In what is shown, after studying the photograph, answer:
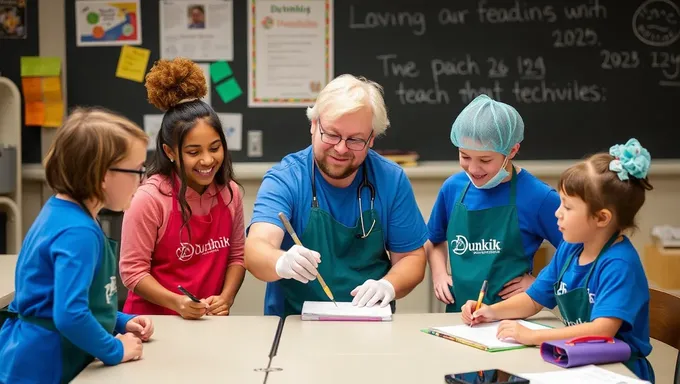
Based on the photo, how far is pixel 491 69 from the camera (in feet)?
14.8

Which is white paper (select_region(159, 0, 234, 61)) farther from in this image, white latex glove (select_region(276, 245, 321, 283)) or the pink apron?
white latex glove (select_region(276, 245, 321, 283))

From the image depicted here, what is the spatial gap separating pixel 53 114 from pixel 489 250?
2881 mm

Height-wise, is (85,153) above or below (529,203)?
above

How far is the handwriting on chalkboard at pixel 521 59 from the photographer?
4461mm

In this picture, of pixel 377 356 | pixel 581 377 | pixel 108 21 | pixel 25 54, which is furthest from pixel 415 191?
pixel 581 377

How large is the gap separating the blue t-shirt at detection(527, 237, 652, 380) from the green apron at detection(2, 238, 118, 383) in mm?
1141

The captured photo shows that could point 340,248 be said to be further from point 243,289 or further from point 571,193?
point 243,289

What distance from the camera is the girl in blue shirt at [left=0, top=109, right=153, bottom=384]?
166cm

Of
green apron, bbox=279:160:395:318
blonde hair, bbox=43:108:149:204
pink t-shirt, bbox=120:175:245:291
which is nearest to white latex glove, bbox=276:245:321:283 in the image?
green apron, bbox=279:160:395:318

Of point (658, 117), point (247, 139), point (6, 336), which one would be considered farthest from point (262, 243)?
point (658, 117)

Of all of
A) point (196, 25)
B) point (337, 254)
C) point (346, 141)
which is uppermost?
point (196, 25)

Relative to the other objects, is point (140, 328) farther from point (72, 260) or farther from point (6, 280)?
point (6, 280)

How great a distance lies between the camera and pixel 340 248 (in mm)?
2508

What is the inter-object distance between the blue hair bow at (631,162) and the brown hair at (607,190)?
3 centimetres
